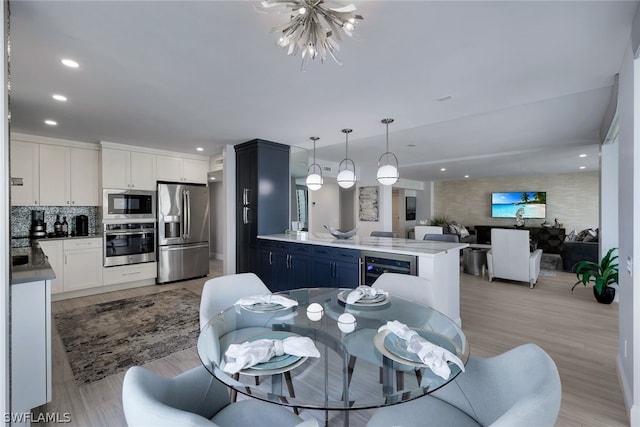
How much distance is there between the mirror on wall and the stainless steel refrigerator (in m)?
1.69

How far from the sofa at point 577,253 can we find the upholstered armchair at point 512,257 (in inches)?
47.1

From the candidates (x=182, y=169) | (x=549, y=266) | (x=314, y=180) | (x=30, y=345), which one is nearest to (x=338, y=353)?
(x=30, y=345)

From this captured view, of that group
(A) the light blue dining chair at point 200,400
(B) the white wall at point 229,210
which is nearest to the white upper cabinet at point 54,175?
(B) the white wall at point 229,210

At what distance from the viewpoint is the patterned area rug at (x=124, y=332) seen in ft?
8.30

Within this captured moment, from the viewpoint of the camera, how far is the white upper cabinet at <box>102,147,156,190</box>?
4609 mm

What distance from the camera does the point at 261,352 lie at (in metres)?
1.12

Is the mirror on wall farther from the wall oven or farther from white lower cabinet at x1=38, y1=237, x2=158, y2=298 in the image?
white lower cabinet at x1=38, y1=237, x2=158, y2=298

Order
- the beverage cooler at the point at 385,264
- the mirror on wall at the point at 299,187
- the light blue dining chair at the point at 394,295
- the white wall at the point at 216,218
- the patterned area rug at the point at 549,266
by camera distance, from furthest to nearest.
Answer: the white wall at the point at 216,218
the patterned area rug at the point at 549,266
the mirror on wall at the point at 299,187
the beverage cooler at the point at 385,264
the light blue dining chair at the point at 394,295

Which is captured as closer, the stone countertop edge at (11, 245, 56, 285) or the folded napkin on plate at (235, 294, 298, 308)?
the stone countertop edge at (11, 245, 56, 285)

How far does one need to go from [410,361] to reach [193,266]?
508 cm

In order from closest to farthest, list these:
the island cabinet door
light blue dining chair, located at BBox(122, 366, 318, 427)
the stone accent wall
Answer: light blue dining chair, located at BBox(122, 366, 318, 427) < the island cabinet door < the stone accent wall

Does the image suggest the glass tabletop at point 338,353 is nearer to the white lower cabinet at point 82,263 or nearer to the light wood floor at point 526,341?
the light wood floor at point 526,341

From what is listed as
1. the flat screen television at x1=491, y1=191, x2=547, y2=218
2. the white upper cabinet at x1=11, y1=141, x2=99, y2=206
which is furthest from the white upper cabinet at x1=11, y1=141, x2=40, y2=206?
the flat screen television at x1=491, y1=191, x2=547, y2=218

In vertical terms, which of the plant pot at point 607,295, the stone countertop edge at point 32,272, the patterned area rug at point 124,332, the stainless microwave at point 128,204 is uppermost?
the stainless microwave at point 128,204
